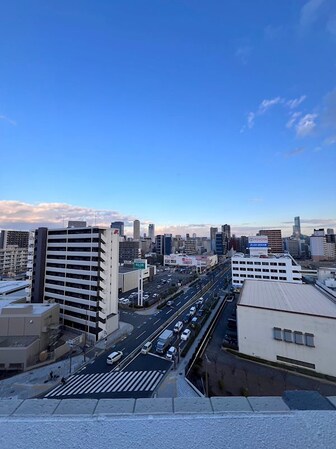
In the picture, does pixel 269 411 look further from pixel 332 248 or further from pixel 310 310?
pixel 332 248

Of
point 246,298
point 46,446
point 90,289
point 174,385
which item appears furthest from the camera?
point 90,289

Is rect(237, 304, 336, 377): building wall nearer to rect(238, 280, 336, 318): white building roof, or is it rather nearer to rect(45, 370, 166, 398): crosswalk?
rect(238, 280, 336, 318): white building roof

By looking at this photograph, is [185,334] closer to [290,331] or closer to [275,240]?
[290,331]

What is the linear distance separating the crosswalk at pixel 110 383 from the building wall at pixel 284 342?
7.14 meters

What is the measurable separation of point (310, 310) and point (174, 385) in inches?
440

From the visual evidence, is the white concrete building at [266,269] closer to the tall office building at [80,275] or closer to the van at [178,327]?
the van at [178,327]

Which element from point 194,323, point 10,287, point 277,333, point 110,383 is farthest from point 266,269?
point 10,287

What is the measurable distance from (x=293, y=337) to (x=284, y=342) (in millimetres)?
751

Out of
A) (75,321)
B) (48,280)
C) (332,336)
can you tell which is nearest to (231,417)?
(332,336)

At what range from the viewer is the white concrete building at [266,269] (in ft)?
116

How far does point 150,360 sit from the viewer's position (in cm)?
1758

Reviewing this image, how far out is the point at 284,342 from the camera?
16.7m

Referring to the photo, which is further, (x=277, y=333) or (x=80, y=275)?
(x=80, y=275)

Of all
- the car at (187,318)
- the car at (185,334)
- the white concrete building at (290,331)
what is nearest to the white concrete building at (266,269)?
the car at (187,318)
